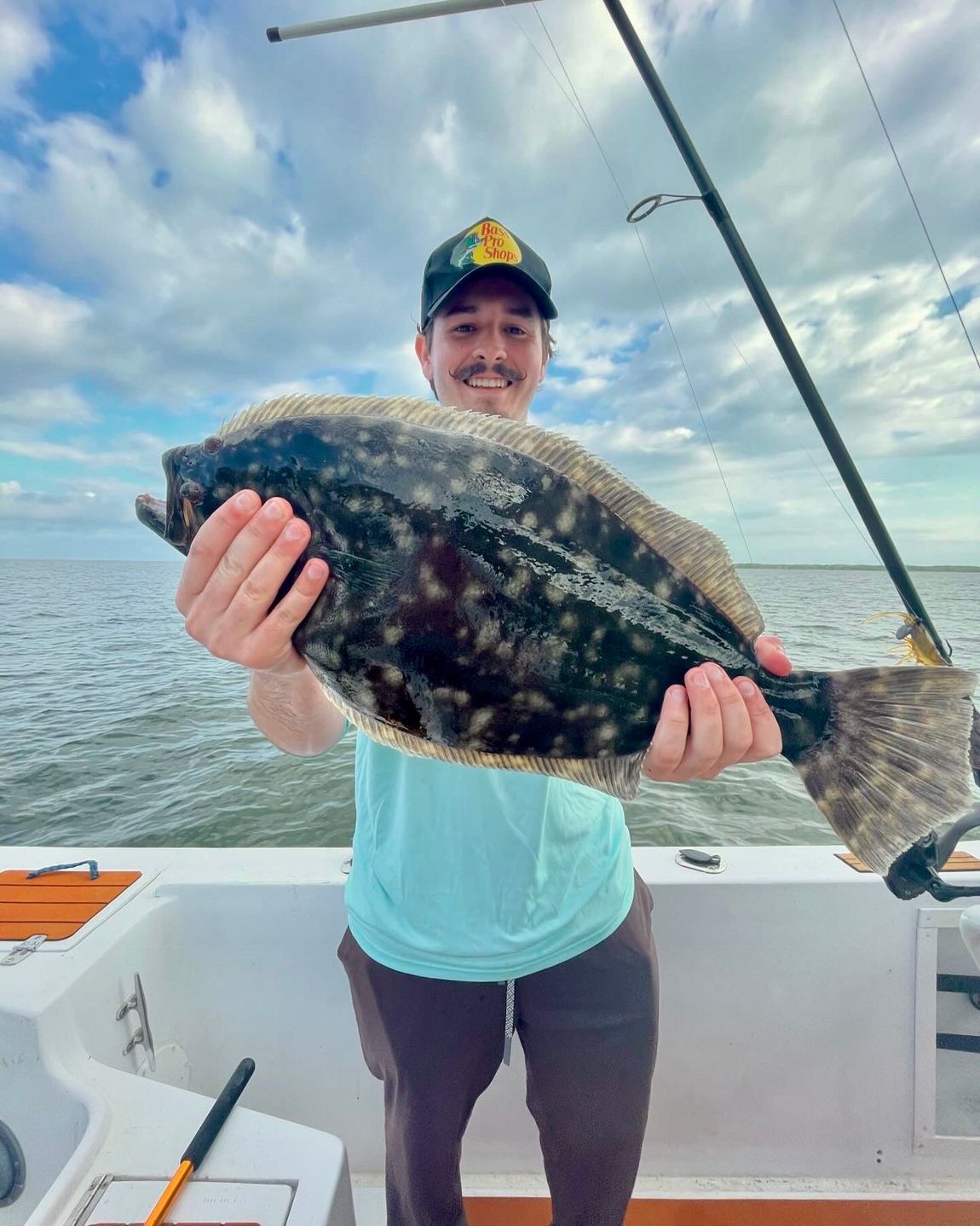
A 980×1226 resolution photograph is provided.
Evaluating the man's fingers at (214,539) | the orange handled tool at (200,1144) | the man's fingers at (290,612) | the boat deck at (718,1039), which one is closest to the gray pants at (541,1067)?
the orange handled tool at (200,1144)

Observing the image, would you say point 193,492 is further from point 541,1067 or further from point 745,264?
point 745,264

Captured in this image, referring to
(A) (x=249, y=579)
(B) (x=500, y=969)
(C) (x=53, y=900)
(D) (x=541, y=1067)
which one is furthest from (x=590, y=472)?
(C) (x=53, y=900)

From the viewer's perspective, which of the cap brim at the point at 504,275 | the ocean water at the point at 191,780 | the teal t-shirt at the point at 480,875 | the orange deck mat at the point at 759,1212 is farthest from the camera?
the ocean water at the point at 191,780

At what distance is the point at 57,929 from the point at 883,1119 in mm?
4511

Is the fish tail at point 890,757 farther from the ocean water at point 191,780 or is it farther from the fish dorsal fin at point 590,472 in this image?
the ocean water at point 191,780

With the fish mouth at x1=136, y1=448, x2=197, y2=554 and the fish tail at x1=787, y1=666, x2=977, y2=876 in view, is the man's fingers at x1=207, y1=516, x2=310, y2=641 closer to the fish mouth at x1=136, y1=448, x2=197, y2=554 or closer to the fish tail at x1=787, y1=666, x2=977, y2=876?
the fish mouth at x1=136, y1=448, x2=197, y2=554

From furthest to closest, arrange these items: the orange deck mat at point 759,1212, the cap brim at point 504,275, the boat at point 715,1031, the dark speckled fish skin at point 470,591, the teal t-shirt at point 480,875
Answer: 1. the boat at point 715,1031
2. the orange deck mat at point 759,1212
3. the cap brim at point 504,275
4. the teal t-shirt at point 480,875
5. the dark speckled fish skin at point 470,591

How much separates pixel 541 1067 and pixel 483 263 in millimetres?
3084

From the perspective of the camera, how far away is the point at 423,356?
3264 mm

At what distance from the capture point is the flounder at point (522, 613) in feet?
6.06

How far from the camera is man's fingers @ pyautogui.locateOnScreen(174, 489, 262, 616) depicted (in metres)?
1.84

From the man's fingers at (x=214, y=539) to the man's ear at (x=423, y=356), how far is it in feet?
5.30

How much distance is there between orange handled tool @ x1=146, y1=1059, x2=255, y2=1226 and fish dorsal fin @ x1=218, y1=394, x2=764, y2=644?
223 cm

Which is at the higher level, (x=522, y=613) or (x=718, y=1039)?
(x=522, y=613)
